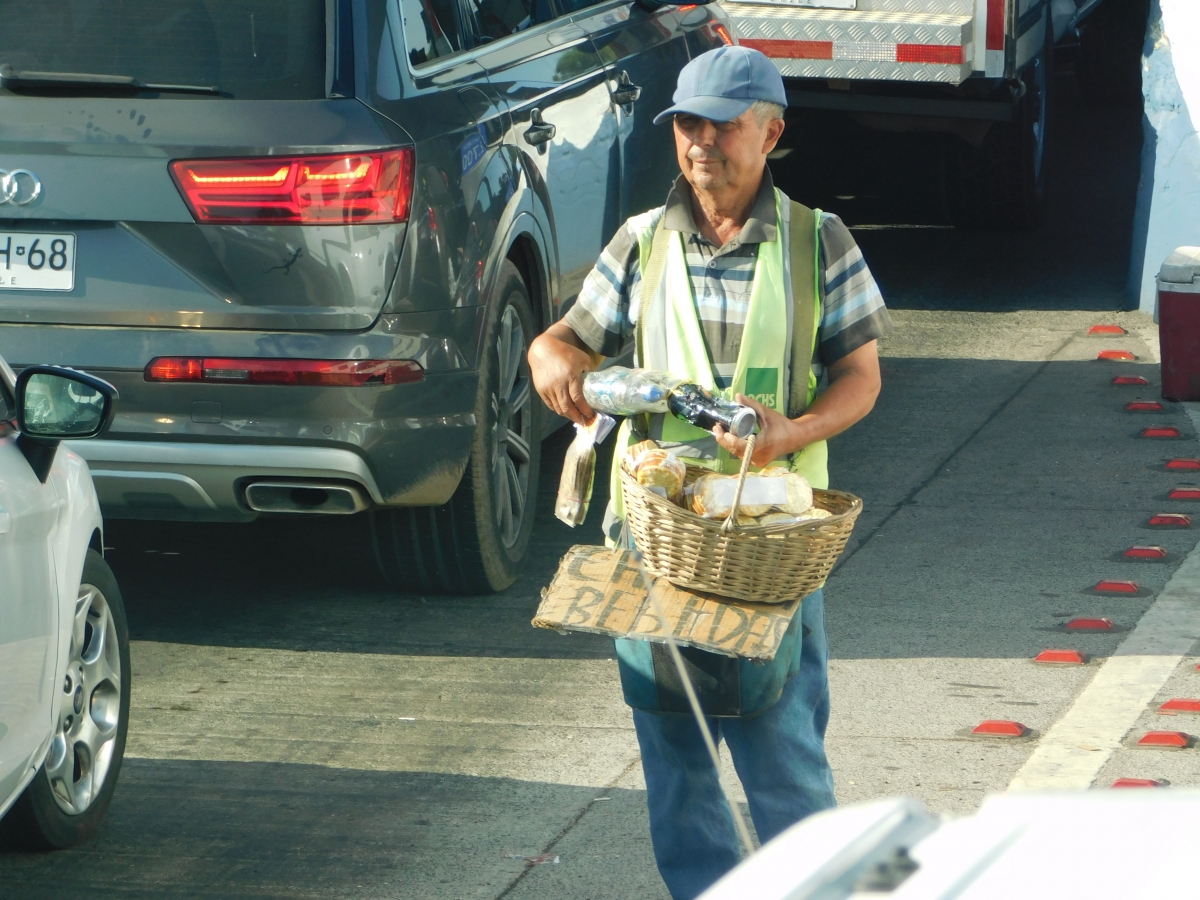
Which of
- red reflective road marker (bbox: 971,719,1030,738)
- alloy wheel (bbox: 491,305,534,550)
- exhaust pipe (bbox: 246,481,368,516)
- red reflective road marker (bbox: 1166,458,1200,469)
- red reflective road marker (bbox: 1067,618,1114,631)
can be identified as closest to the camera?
red reflective road marker (bbox: 971,719,1030,738)

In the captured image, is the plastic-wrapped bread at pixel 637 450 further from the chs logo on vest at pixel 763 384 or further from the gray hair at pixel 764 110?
the gray hair at pixel 764 110

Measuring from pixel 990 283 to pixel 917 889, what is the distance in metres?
9.71

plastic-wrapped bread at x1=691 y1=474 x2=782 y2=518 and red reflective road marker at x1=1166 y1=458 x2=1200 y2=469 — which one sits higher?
plastic-wrapped bread at x1=691 y1=474 x2=782 y2=518

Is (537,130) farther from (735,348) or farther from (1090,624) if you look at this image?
(735,348)

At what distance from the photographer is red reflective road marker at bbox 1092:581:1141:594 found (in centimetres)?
572

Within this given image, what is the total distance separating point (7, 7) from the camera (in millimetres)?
4957

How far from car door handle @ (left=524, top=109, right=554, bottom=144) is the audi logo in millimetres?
1520

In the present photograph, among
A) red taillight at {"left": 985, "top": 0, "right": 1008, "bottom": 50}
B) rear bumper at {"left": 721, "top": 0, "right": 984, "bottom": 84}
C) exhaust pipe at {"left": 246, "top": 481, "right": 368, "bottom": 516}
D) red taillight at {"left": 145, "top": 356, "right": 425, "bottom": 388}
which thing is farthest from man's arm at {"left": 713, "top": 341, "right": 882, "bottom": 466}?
red taillight at {"left": 985, "top": 0, "right": 1008, "bottom": 50}

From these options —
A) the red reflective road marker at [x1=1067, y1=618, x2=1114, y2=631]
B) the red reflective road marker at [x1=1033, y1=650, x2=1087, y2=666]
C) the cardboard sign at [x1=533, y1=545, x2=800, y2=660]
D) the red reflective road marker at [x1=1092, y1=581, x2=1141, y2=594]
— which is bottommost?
the red reflective road marker at [x1=1092, y1=581, x2=1141, y2=594]

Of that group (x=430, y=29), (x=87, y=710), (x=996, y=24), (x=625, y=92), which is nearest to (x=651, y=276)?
(x=87, y=710)

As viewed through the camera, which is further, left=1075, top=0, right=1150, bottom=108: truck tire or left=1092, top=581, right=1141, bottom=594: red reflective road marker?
left=1075, top=0, right=1150, bottom=108: truck tire

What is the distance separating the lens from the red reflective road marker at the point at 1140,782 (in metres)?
4.23

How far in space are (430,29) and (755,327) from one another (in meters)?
2.56

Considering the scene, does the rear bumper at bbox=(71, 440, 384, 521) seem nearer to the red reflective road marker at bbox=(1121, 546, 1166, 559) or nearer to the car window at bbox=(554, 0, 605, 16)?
the car window at bbox=(554, 0, 605, 16)
